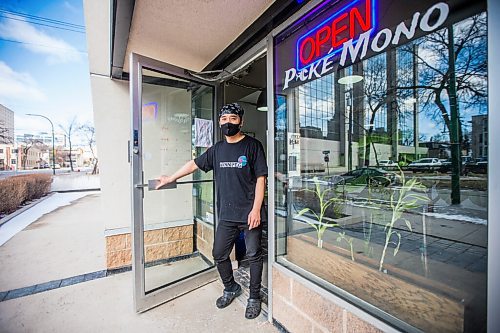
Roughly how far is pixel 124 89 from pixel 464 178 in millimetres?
3194

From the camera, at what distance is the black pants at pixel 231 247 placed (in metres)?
1.95

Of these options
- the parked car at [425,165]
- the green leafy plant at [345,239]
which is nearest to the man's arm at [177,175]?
the green leafy plant at [345,239]

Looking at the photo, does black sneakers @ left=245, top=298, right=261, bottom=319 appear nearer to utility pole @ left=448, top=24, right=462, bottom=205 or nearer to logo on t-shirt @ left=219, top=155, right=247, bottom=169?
logo on t-shirt @ left=219, top=155, right=247, bottom=169

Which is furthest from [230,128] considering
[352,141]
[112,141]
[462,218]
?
[112,141]

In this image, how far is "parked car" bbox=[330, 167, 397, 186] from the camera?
1.59 metres

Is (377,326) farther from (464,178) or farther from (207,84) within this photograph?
(207,84)

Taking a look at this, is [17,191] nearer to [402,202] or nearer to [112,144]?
[112,144]

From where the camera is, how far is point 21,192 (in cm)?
690

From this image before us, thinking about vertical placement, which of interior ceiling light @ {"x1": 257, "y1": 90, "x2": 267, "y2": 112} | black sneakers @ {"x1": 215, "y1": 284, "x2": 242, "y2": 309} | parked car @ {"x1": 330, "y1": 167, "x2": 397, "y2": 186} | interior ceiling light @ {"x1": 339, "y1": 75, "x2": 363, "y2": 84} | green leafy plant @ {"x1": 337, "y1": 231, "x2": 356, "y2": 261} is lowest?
black sneakers @ {"x1": 215, "y1": 284, "x2": 242, "y2": 309}

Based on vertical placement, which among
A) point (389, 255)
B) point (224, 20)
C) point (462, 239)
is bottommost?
point (389, 255)

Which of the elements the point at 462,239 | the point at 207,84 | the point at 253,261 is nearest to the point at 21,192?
the point at 207,84

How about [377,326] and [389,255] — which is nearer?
[377,326]

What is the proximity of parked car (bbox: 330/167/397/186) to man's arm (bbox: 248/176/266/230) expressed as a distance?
54 cm

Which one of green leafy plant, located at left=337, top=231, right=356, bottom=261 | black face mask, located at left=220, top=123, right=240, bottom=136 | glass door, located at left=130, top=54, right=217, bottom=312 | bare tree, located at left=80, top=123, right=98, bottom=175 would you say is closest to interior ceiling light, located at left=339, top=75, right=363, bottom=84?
black face mask, located at left=220, top=123, right=240, bottom=136
